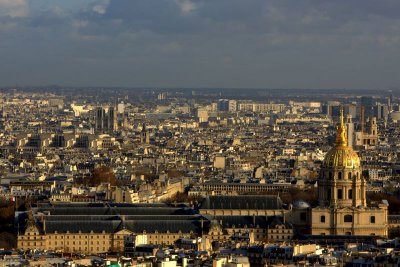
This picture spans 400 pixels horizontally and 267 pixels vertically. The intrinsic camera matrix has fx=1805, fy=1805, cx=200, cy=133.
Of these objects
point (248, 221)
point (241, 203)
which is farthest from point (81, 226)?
point (241, 203)

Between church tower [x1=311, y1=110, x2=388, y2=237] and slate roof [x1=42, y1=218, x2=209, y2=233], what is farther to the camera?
church tower [x1=311, y1=110, x2=388, y2=237]

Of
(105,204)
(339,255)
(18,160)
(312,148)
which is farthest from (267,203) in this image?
(312,148)

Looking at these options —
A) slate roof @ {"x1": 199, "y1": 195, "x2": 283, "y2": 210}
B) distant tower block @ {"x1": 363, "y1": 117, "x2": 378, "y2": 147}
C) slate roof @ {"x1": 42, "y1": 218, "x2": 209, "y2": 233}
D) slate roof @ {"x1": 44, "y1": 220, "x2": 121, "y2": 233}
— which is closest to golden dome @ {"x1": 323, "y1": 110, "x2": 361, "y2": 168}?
slate roof @ {"x1": 199, "y1": 195, "x2": 283, "y2": 210}

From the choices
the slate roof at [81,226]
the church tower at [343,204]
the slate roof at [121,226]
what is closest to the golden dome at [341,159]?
the church tower at [343,204]

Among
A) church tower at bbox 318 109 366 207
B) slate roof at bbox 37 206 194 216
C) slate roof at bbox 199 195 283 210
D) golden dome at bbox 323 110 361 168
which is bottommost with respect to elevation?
slate roof at bbox 37 206 194 216

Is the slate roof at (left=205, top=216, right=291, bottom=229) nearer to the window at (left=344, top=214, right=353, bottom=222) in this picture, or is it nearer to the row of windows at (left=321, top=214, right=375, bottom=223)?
the row of windows at (left=321, top=214, right=375, bottom=223)
